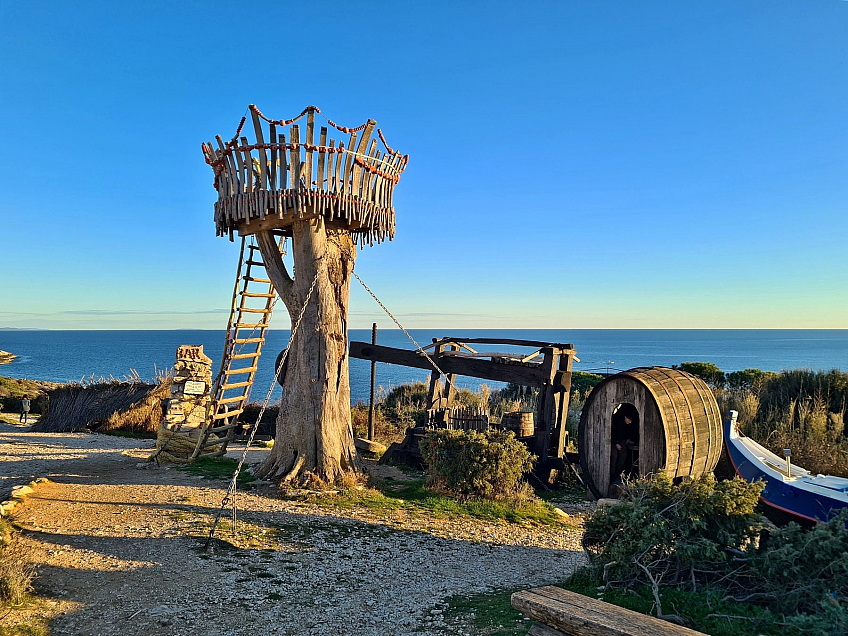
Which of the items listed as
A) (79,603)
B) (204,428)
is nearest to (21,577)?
(79,603)

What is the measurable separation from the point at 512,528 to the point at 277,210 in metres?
6.19

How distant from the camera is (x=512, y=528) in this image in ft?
26.7

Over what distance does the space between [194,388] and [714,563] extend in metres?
11.8

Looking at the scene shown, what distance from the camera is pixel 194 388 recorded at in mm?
13508

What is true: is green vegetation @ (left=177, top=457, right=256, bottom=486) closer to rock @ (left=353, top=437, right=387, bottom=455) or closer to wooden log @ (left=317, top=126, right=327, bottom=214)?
rock @ (left=353, top=437, right=387, bottom=455)

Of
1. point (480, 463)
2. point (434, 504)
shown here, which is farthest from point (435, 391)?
point (434, 504)

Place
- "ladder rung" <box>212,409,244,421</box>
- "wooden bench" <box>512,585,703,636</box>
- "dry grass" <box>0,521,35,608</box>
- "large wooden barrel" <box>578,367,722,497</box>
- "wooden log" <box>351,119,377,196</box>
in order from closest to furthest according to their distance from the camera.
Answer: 1. "wooden bench" <box>512,585,703,636</box>
2. "dry grass" <box>0,521,35,608</box>
3. "large wooden barrel" <box>578,367,722,497</box>
4. "wooden log" <box>351,119,377,196</box>
5. "ladder rung" <box>212,409,244,421</box>

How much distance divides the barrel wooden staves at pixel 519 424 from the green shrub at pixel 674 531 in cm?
603

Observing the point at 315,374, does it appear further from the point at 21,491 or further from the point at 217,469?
the point at 21,491

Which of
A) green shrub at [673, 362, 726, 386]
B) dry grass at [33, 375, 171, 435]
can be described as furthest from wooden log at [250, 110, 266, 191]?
green shrub at [673, 362, 726, 386]

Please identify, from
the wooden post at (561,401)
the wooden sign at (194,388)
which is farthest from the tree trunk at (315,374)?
the wooden sign at (194,388)

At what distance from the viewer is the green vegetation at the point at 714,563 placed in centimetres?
399

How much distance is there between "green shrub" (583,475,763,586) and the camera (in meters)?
4.69

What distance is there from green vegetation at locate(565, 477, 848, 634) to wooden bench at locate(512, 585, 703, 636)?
1.84 ft
